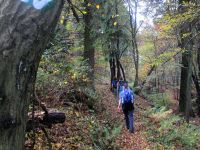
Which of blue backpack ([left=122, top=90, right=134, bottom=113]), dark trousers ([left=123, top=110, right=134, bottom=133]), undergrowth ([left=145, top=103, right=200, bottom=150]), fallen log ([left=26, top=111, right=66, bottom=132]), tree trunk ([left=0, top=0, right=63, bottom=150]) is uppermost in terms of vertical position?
tree trunk ([left=0, top=0, right=63, bottom=150])

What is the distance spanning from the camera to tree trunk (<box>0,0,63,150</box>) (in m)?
2.17

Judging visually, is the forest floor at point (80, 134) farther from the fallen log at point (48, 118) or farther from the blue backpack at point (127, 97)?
the blue backpack at point (127, 97)

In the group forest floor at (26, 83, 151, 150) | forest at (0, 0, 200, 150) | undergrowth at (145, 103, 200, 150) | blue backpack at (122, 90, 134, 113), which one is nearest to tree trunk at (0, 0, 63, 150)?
forest at (0, 0, 200, 150)

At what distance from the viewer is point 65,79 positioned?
40.8ft

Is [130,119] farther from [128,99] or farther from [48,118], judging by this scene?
[48,118]

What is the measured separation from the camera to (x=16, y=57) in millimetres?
2184

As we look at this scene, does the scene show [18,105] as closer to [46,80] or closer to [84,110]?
[46,80]

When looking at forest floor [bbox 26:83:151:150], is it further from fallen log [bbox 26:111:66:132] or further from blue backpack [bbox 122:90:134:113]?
blue backpack [bbox 122:90:134:113]

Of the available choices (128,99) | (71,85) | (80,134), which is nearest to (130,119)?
(128,99)

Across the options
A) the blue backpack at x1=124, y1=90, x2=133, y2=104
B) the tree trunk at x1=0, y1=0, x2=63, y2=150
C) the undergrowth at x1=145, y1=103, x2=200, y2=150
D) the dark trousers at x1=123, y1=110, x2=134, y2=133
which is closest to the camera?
the tree trunk at x1=0, y1=0, x2=63, y2=150

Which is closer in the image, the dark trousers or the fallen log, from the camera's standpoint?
the fallen log

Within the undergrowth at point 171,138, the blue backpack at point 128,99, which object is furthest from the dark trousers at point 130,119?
the undergrowth at point 171,138

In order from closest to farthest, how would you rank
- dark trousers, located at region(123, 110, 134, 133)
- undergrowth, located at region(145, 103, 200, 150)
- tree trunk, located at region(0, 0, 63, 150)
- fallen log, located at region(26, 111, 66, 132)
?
tree trunk, located at region(0, 0, 63, 150)
fallen log, located at region(26, 111, 66, 132)
undergrowth, located at region(145, 103, 200, 150)
dark trousers, located at region(123, 110, 134, 133)

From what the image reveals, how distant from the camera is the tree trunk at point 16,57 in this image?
2.17 metres
